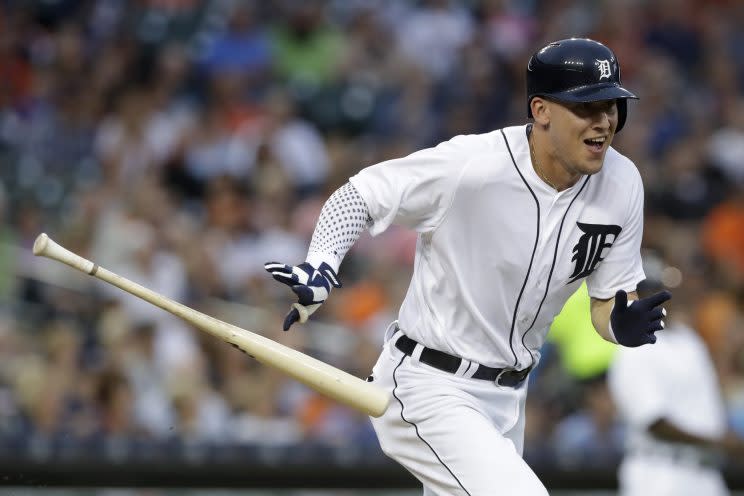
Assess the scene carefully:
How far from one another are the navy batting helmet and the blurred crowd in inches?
92.0

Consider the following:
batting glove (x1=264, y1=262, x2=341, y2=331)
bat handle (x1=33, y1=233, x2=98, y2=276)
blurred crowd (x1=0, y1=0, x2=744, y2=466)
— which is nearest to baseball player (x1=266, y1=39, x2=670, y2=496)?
batting glove (x1=264, y1=262, x2=341, y2=331)

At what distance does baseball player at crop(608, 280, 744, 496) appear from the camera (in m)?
5.88

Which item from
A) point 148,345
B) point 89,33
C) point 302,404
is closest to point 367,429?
point 302,404

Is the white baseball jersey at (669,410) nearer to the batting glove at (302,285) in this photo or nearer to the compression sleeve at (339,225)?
the compression sleeve at (339,225)

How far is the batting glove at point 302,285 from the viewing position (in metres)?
3.54

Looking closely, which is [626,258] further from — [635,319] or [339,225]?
[339,225]

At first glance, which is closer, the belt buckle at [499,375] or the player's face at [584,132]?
the player's face at [584,132]

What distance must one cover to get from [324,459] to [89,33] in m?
4.26

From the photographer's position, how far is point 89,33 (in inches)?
368

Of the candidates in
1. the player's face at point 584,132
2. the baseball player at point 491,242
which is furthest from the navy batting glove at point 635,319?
the player's face at point 584,132

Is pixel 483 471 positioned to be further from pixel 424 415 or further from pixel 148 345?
pixel 148 345

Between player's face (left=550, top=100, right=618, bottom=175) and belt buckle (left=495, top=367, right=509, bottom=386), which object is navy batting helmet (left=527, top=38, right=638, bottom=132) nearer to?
player's face (left=550, top=100, right=618, bottom=175)

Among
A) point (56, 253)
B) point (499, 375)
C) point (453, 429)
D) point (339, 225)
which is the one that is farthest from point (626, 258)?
point (56, 253)

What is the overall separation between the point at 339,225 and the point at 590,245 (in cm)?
77
